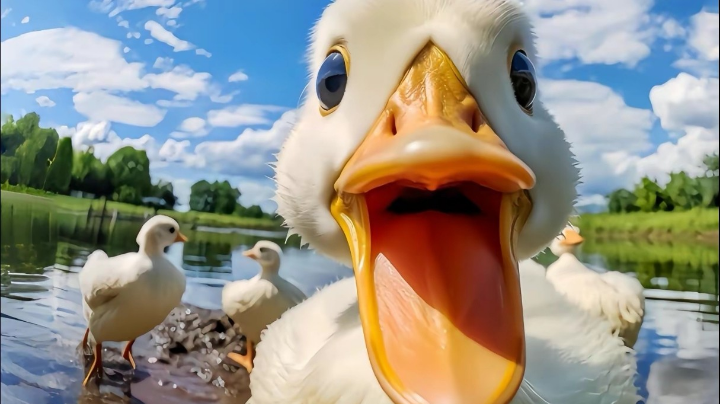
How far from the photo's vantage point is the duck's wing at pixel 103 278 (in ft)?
2.90

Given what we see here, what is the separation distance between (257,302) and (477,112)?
2.47 feet

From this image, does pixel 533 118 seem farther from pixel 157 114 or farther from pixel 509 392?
pixel 157 114

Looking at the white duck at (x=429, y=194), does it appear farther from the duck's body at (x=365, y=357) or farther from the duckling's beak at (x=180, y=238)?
the duckling's beak at (x=180, y=238)

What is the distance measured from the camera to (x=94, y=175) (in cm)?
90

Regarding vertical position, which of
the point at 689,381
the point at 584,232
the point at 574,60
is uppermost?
the point at 574,60

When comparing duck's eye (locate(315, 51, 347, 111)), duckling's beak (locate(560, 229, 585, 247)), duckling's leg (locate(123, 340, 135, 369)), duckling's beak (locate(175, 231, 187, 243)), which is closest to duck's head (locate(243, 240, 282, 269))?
duckling's beak (locate(175, 231, 187, 243))

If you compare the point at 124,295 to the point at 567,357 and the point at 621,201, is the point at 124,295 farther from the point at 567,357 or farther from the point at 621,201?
the point at 621,201

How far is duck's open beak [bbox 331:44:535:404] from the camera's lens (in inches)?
9.1

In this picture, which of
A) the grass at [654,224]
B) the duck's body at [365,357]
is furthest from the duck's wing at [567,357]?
the grass at [654,224]

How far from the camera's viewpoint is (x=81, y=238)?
935 mm

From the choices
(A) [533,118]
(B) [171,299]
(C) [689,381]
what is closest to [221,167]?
(B) [171,299]

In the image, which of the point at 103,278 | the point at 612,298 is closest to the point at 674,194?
the point at 612,298

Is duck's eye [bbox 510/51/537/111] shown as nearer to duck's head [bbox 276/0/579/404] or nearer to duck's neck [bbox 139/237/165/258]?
duck's head [bbox 276/0/579/404]

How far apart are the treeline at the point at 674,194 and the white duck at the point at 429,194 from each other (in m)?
0.67
